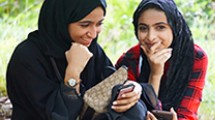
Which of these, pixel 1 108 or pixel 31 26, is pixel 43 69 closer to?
pixel 1 108

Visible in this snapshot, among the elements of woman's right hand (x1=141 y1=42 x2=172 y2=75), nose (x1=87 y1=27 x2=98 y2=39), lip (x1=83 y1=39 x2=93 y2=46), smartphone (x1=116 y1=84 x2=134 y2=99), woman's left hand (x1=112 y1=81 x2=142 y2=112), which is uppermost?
nose (x1=87 y1=27 x2=98 y2=39)

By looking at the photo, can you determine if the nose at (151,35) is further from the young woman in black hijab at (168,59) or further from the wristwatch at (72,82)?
the wristwatch at (72,82)

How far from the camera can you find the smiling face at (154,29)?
9.27ft

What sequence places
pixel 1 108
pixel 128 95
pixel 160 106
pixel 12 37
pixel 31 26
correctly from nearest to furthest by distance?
pixel 128 95 < pixel 160 106 < pixel 1 108 < pixel 12 37 < pixel 31 26

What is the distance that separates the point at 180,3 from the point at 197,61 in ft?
10.6

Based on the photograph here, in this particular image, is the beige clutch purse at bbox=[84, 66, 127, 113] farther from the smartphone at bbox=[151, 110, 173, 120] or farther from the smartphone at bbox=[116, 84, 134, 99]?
the smartphone at bbox=[151, 110, 173, 120]

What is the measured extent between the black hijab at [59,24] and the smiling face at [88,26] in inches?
0.9

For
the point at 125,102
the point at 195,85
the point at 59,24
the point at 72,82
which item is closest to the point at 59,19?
the point at 59,24

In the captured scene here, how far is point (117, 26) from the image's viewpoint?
18.6 feet

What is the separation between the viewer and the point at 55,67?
266 cm

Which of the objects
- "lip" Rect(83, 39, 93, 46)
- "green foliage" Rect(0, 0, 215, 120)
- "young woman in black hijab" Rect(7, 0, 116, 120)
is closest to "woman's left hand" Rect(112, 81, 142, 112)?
"young woman in black hijab" Rect(7, 0, 116, 120)

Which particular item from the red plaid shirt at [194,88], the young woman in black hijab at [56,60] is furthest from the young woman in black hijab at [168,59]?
the young woman in black hijab at [56,60]

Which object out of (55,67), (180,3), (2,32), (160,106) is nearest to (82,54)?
(55,67)

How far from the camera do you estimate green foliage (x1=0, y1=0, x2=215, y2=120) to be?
4.53 metres
